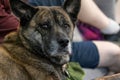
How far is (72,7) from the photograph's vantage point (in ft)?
5.74

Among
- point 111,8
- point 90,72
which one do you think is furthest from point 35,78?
point 111,8

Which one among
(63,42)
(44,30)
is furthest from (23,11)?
(63,42)

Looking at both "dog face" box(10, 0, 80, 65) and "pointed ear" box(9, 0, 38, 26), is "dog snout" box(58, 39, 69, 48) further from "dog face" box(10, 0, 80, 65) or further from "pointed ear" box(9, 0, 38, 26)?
"pointed ear" box(9, 0, 38, 26)

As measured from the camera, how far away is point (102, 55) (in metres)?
2.15

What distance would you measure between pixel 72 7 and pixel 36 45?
258 mm

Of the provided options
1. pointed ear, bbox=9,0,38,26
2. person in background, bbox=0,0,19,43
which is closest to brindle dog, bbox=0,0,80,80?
pointed ear, bbox=9,0,38,26

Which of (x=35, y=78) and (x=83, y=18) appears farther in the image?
(x=83, y=18)

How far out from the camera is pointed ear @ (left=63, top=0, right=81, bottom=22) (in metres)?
1.76

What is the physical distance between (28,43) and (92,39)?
76 cm

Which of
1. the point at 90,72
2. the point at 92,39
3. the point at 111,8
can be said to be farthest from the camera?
the point at 111,8

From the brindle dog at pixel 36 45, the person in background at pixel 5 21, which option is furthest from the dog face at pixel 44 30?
the person in background at pixel 5 21

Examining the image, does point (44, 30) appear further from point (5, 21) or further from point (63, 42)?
point (5, 21)

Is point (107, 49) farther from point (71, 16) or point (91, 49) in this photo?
point (71, 16)

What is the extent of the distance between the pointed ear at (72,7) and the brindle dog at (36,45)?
13 mm
